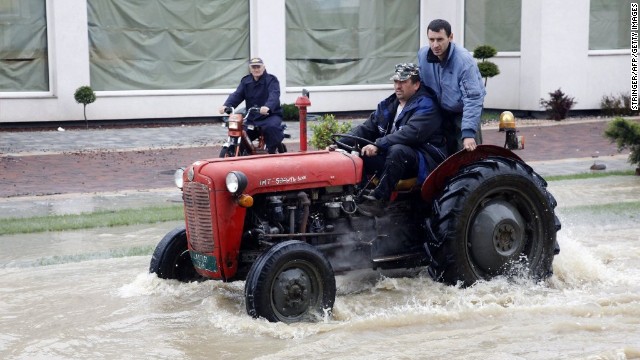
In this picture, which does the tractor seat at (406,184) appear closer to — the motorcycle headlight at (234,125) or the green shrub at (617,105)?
the motorcycle headlight at (234,125)

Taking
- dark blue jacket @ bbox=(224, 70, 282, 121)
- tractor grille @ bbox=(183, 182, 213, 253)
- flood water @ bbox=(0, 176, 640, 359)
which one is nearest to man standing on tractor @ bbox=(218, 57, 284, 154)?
A: dark blue jacket @ bbox=(224, 70, 282, 121)

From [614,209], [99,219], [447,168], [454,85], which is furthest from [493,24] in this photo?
[447,168]

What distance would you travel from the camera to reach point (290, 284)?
23.3ft

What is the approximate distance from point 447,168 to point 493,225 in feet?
1.87

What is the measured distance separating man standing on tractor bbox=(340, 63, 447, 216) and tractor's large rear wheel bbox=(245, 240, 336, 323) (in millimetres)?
904

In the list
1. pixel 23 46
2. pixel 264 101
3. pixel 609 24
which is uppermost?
pixel 609 24

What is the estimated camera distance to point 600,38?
79.5ft

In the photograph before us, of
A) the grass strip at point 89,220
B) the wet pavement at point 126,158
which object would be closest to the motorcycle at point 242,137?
the wet pavement at point 126,158

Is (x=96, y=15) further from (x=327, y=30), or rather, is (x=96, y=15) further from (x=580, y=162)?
(x=580, y=162)

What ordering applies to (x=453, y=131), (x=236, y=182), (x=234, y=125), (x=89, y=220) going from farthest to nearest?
(x=234, y=125), (x=89, y=220), (x=453, y=131), (x=236, y=182)

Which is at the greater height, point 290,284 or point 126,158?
point 126,158

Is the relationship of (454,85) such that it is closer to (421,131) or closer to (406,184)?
(421,131)

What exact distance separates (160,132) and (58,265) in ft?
38.7

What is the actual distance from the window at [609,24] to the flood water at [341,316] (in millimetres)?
15446
